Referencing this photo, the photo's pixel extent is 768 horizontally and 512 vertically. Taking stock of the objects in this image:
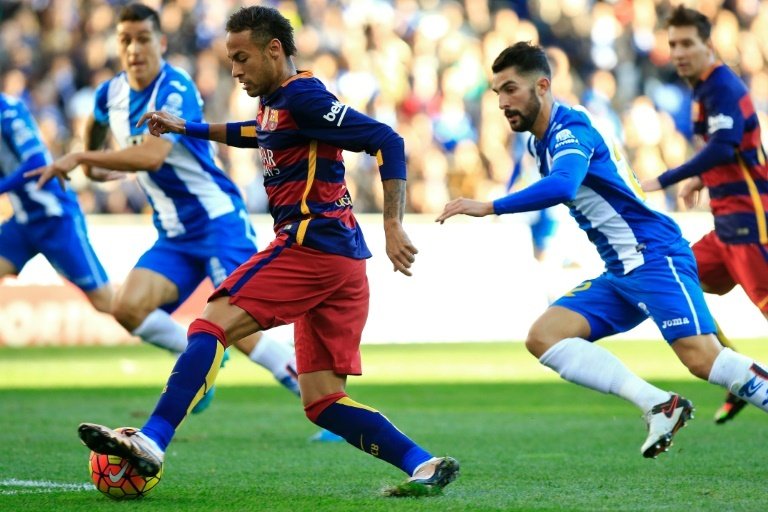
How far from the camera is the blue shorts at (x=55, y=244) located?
10.2m

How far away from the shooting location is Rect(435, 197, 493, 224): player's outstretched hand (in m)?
5.64

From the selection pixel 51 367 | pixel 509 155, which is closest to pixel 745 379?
pixel 51 367

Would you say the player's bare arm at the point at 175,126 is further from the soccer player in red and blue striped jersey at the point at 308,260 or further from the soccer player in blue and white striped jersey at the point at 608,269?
the soccer player in blue and white striped jersey at the point at 608,269

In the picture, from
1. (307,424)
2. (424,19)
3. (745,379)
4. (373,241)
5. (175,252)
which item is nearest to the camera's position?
(745,379)

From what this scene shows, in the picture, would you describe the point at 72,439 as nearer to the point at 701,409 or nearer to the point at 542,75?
the point at 542,75

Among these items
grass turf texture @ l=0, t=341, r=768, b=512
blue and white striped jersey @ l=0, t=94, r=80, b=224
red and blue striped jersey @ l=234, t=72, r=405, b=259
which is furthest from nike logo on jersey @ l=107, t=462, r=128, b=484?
blue and white striped jersey @ l=0, t=94, r=80, b=224

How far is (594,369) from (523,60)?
5.10 ft

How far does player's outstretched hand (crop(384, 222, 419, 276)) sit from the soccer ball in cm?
134

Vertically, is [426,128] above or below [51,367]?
above

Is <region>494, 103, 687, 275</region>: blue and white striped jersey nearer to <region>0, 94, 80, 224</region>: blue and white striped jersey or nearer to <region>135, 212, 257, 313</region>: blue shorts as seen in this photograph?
<region>135, 212, 257, 313</region>: blue shorts

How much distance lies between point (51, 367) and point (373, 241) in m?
4.32

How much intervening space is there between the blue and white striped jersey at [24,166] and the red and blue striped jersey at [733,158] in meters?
4.60

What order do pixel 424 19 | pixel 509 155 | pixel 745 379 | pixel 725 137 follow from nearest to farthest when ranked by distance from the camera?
pixel 745 379 < pixel 725 137 < pixel 509 155 < pixel 424 19

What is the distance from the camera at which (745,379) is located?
21.2 ft
